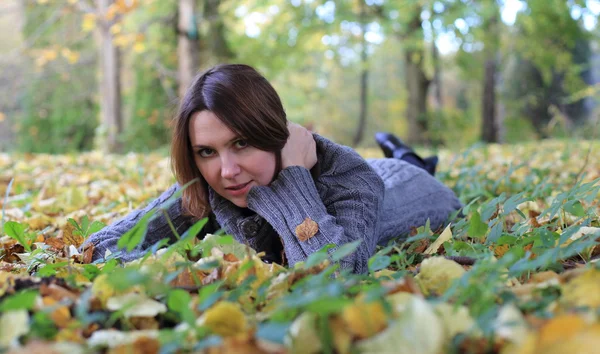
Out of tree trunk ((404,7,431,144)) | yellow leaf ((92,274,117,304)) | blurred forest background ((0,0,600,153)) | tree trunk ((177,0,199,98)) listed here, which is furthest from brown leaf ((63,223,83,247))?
tree trunk ((404,7,431,144))

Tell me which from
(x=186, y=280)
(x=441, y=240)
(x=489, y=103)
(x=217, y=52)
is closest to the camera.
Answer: (x=186, y=280)

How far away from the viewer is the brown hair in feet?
5.69

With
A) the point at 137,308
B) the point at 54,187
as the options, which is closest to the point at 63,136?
the point at 54,187

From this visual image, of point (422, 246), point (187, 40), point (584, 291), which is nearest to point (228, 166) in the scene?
point (422, 246)

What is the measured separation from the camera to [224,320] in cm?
73

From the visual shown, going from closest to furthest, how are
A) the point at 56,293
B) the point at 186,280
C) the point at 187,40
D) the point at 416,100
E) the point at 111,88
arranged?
the point at 56,293
the point at 186,280
the point at 187,40
the point at 111,88
the point at 416,100

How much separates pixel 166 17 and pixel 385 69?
1921 centimetres

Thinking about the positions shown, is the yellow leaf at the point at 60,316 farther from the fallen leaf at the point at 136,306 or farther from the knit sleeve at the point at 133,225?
the knit sleeve at the point at 133,225

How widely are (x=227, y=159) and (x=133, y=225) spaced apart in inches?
16.4

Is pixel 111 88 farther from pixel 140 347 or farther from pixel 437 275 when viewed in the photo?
pixel 140 347

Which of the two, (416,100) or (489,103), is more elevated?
(416,100)

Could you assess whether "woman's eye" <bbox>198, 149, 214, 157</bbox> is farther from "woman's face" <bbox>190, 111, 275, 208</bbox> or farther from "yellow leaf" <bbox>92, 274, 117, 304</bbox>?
"yellow leaf" <bbox>92, 274, 117, 304</bbox>

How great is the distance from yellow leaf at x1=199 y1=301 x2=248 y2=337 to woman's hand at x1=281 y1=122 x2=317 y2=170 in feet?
3.91

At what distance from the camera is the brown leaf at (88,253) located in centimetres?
152
